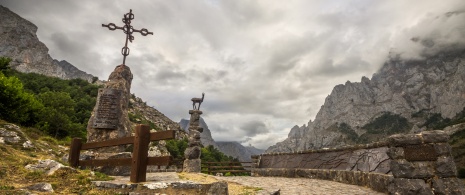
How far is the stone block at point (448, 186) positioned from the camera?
4.83 meters

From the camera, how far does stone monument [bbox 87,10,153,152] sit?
11695mm

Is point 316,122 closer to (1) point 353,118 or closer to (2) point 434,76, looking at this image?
(1) point 353,118

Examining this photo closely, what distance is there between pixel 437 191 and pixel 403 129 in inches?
6197

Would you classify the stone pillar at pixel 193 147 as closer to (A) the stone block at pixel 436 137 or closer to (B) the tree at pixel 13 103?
(B) the tree at pixel 13 103

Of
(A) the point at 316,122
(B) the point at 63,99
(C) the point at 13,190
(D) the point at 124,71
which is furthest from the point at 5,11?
(A) the point at 316,122

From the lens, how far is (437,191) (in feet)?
16.0

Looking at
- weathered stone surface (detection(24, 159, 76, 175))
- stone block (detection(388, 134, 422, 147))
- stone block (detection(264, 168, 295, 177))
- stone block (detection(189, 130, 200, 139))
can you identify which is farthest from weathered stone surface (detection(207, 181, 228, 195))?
stone block (detection(189, 130, 200, 139))

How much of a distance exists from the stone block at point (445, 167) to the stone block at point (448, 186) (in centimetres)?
10

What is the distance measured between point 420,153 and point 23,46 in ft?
493

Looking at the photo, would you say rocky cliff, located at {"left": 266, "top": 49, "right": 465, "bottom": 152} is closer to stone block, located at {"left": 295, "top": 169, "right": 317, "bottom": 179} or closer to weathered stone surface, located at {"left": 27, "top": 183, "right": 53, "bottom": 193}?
stone block, located at {"left": 295, "top": 169, "right": 317, "bottom": 179}

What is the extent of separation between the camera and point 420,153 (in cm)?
511

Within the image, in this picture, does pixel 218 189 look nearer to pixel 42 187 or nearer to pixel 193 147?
pixel 42 187

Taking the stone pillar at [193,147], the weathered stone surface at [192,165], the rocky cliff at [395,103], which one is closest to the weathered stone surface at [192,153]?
the stone pillar at [193,147]

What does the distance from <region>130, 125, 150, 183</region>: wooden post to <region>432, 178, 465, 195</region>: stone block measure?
605 centimetres
